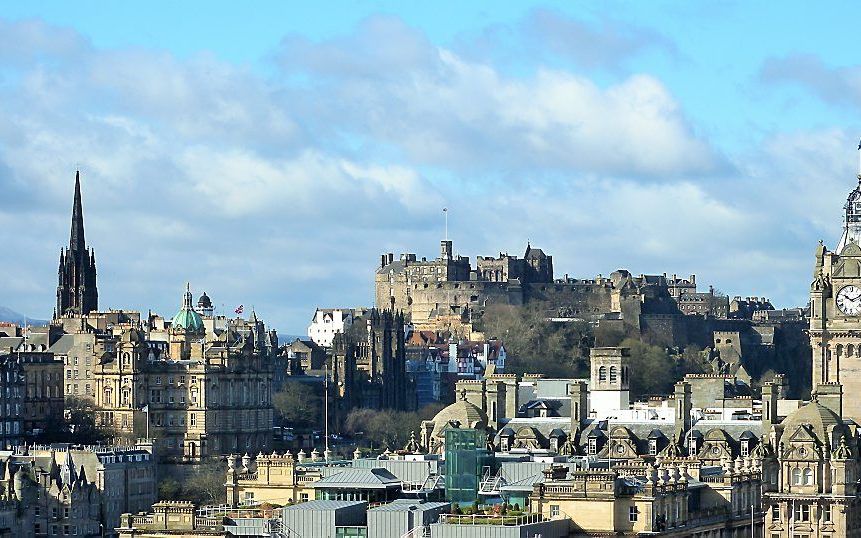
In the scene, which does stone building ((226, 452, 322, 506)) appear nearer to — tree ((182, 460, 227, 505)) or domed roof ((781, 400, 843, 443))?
domed roof ((781, 400, 843, 443))

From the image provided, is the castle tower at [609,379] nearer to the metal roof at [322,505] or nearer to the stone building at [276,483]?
the stone building at [276,483]

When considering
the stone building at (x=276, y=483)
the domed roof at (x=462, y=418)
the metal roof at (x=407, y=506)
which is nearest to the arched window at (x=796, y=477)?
the stone building at (x=276, y=483)

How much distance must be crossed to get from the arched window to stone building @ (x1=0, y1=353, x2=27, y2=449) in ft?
249

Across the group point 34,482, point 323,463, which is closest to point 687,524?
point 323,463

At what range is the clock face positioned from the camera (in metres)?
170

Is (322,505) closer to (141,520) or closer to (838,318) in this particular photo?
(141,520)

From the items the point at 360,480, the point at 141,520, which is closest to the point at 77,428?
the point at 360,480

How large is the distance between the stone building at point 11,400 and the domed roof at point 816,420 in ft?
234

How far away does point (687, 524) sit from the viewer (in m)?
105

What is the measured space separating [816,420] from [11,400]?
80600 mm

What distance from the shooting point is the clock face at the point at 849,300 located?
558ft

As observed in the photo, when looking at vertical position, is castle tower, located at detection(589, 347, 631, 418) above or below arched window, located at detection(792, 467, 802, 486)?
above

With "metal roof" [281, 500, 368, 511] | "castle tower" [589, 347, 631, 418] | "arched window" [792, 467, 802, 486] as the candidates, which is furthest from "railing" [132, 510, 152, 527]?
"castle tower" [589, 347, 631, 418]

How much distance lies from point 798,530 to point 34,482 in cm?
4555
